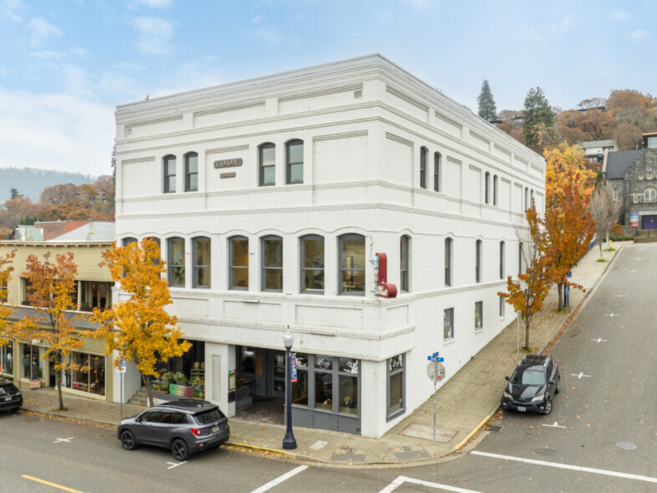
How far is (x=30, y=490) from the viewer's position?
497 inches

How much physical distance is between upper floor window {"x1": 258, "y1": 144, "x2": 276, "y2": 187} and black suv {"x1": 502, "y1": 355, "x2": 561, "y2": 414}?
11.6 metres

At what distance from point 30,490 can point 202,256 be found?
33.2ft

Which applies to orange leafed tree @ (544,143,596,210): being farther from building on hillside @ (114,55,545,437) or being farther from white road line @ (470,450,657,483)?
white road line @ (470,450,657,483)

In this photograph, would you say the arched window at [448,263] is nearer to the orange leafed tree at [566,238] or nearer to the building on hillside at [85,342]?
the orange leafed tree at [566,238]

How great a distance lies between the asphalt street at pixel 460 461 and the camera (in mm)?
12766

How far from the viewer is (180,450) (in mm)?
14766

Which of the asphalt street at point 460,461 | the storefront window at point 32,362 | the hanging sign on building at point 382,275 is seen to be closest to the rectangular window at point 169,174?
the asphalt street at point 460,461

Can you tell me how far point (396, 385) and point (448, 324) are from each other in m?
5.25

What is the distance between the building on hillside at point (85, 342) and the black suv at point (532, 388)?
56.4ft

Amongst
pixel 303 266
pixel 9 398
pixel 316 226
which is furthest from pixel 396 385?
pixel 9 398

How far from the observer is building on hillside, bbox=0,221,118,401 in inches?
931

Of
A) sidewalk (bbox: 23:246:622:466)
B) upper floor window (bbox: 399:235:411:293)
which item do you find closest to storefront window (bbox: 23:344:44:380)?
sidewalk (bbox: 23:246:622:466)

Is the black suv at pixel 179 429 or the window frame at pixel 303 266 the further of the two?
the window frame at pixel 303 266

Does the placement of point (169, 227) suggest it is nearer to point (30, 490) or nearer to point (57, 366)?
point (57, 366)
